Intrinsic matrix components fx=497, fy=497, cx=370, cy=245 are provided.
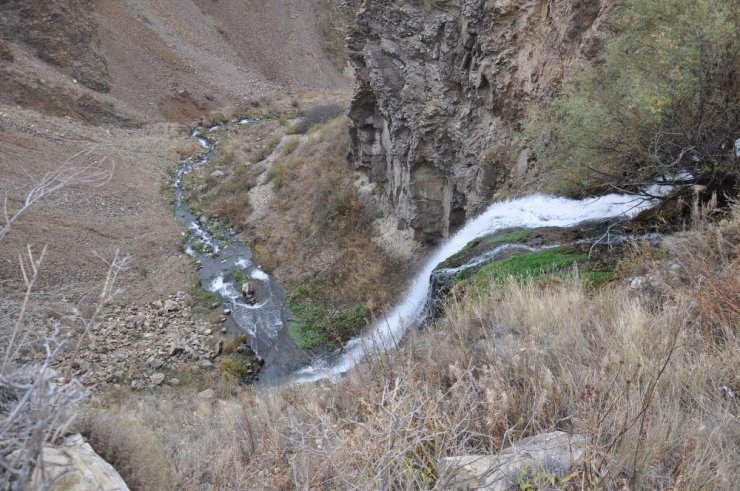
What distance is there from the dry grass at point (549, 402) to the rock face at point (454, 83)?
5608mm

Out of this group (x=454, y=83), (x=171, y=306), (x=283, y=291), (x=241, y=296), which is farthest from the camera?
(x=283, y=291)

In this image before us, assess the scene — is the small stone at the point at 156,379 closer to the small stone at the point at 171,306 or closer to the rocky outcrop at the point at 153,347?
the rocky outcrop at the point at 153,347

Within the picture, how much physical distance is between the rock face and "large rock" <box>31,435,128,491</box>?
28.5ft

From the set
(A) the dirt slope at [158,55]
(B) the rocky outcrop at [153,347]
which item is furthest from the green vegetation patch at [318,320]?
(A) the dirt slope at [158,55]

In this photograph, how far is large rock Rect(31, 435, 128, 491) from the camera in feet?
6.37

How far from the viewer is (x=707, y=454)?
2.13 metres

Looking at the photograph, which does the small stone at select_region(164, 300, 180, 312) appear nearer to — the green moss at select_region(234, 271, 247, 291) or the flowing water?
the flowing water

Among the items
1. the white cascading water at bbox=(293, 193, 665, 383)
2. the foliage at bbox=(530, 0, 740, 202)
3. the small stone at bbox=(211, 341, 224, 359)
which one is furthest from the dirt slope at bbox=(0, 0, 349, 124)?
the foliage at bbox=(530, 0, 740, 202)

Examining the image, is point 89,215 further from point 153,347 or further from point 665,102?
point 665,102

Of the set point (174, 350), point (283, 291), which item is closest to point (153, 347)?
point (174, 350)

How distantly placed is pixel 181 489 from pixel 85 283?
12.2 metres

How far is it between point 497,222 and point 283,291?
6565 millimetres

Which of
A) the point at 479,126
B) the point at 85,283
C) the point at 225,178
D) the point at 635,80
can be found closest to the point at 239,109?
the point at 225,178

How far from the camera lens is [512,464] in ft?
6.94
